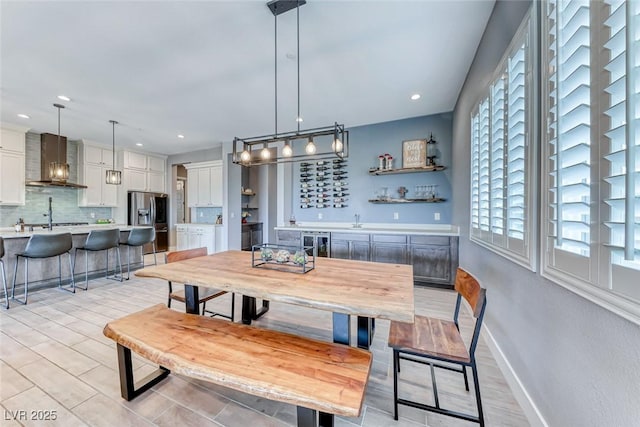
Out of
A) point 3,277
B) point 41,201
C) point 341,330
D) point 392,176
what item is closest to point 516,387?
point 341,330

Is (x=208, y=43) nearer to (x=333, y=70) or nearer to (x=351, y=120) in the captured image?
(x=333, y=70)

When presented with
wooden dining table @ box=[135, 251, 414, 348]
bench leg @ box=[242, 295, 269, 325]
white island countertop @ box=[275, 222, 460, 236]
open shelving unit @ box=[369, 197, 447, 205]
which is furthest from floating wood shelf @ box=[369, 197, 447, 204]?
bench leg @ box=[242, 295, 269, 325]

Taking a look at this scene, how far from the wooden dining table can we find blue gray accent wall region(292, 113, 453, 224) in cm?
252

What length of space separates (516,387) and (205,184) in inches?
265

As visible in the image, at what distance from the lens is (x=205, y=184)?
6.45 meters

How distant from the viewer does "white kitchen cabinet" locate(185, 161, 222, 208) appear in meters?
6.25

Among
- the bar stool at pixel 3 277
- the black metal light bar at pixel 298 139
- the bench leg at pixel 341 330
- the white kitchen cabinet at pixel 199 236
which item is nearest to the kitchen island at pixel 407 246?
the black metal light bar at pixel 298 139

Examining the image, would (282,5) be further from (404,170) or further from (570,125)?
(404,170)

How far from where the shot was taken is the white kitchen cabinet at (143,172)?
6.28m

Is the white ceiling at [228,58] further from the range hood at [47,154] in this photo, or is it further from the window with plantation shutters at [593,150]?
the window with plantation shutters at [593,150]

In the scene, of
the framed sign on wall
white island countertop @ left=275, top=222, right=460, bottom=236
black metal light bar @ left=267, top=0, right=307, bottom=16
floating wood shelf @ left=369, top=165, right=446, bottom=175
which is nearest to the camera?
black metal light bar @ left=267, top=0, right=307, bottom=16

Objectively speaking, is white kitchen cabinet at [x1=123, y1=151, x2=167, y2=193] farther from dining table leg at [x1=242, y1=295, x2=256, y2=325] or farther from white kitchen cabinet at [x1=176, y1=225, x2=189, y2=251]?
dining table leg at [x1=242, y1=295, x2=256, y2=325]

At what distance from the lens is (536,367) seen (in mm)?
1363

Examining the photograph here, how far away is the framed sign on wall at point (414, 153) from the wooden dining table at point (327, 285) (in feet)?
8.88
